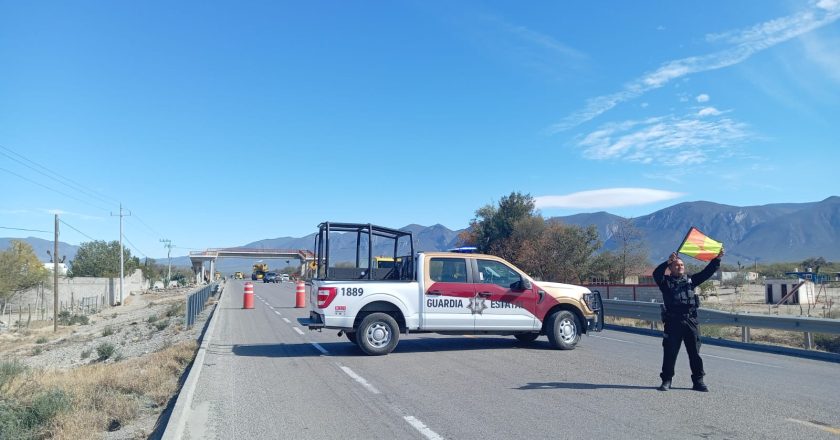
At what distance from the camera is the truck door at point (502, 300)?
12.8 m

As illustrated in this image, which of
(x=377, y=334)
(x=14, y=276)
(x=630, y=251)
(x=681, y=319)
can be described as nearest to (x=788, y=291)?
(x=630, y=251)

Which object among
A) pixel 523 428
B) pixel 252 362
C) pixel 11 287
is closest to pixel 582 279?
pixel 252 362

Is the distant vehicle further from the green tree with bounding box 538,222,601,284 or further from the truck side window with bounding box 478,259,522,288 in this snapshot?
the truck side window with bounding box 478,259,522,288

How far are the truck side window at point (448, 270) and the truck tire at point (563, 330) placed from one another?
1984mm

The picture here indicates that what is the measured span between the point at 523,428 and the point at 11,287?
55.9 metres

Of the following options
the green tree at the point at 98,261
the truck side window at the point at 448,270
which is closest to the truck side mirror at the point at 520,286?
the truck side window at the point at 448,270

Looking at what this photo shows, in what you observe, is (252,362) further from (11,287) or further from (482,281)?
(11,287)

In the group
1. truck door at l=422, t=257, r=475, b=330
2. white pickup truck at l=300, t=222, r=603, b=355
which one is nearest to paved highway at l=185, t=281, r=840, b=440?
white pickup truck at l=300, t=222, r=603, b=355

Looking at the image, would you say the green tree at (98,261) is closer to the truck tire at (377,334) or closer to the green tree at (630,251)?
the green tree at (630,251)

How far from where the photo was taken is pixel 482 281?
12906 mm

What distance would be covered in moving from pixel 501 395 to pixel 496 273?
15.4 feet

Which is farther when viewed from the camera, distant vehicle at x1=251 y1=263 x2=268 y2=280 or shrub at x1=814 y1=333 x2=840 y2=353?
distant vehicle at x1=251 y1=263 x2=268 y2=280

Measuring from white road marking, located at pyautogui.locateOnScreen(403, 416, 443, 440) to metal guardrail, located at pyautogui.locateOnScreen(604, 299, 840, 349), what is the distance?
9840 millimetres

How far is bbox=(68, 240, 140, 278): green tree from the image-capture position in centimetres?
9400
